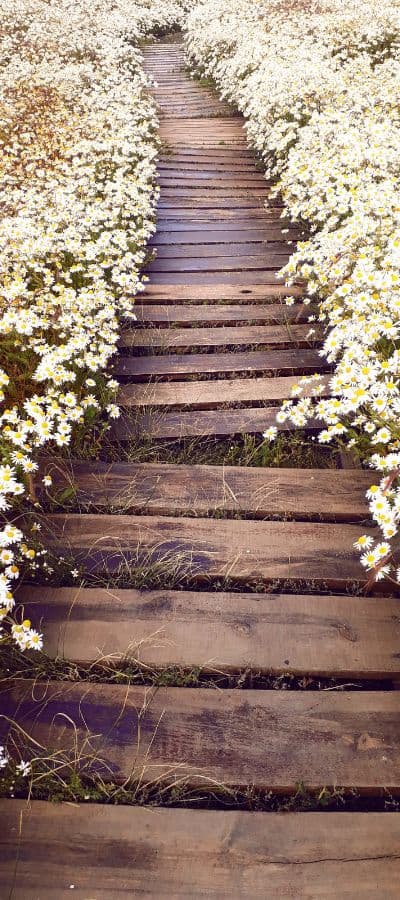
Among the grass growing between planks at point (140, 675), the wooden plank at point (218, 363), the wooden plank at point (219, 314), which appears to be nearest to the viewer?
the grass growing between planks at point (140, 675)

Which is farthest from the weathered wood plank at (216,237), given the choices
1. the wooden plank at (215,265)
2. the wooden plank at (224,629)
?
the wooden plank at (224,629)

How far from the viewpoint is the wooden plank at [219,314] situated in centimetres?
434

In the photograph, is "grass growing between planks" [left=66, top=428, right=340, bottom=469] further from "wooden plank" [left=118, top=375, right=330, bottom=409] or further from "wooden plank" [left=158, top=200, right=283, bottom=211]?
"wooden plank" [left=158, top=200, right=283, bottom=211]

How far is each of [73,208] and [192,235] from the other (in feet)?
Result: 5.22

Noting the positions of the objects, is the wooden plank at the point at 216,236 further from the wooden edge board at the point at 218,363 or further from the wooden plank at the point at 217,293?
the wooden edge board at the point at 218,363

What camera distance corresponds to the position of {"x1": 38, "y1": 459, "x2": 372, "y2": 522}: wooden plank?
2721 mm

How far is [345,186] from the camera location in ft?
15.6

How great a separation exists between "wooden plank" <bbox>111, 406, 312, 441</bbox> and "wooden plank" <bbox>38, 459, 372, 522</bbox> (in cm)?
36

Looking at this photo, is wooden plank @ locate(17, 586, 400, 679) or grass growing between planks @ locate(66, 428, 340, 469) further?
grass growing between planks @ locate(66, 428, 340, 469)

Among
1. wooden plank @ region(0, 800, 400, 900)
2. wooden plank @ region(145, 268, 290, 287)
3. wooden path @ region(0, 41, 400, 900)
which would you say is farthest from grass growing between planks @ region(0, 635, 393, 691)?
wooden plank @ region(145, 268, 290, 287)

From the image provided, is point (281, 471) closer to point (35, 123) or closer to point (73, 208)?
point (73, 208)

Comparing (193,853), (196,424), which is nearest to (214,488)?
(196,424)

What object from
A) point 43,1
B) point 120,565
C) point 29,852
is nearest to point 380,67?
point 120,565

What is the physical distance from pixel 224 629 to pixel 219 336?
249cm
